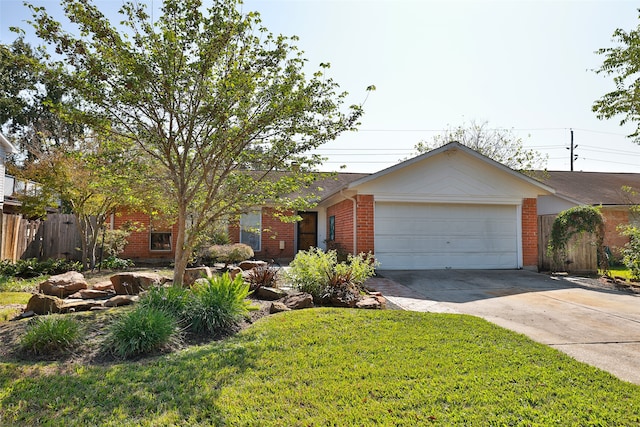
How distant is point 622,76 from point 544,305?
584 cm

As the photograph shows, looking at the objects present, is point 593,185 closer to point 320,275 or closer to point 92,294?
point 320,275

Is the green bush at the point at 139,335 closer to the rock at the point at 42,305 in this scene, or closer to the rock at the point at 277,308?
the rock at the point at 277,308

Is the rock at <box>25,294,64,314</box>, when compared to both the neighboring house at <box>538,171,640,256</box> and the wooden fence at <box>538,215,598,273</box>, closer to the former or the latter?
the wooden fence at <box>538,215,598,273</box>

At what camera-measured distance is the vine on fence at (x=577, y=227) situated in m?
10.8

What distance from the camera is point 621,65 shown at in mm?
8398

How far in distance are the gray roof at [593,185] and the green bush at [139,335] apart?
18246 mm

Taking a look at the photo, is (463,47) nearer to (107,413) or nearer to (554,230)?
(554,230)

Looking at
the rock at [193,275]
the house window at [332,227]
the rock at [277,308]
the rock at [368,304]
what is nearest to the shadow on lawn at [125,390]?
the rock at [277,308]

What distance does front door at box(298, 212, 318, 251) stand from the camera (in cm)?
1703

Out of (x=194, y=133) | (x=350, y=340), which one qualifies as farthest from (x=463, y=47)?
(x=350, y=340)

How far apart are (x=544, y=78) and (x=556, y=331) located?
8094 millimetres

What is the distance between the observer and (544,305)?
23.2 feet

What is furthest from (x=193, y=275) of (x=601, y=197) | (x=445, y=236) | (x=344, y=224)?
(x=601, y=197)

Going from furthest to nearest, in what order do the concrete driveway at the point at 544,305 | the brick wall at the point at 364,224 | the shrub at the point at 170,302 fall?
the brick wall at the point at 364,224
the shrub at the point at 170,302
the concrete driveway at the point at 544,305
